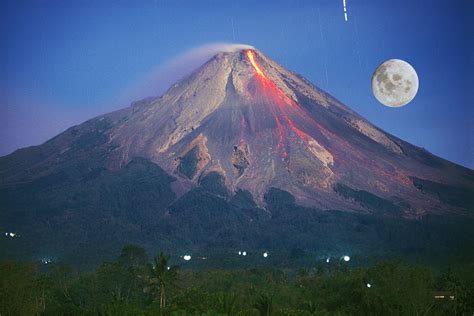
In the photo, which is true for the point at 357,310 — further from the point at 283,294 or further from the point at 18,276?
the point at 18,276

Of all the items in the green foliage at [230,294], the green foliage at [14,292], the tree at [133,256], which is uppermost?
the green foliage at [14,292]

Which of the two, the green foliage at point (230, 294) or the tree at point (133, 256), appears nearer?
the green foliage at point (230, 294)

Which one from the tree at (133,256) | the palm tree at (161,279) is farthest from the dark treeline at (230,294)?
the tree at (133,256)

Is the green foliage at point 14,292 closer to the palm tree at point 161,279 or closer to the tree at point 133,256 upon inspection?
the palm tree at point 161,279

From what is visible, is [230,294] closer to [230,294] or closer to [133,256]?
[230,294]

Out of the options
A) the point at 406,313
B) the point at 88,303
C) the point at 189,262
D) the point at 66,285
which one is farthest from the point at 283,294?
the point at 189,262

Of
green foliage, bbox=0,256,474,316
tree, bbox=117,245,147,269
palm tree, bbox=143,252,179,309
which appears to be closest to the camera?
green foliage, bbox=0,256,474,316

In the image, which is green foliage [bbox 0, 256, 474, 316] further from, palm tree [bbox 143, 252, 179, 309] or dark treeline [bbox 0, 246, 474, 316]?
palm tree [bbox 143, 252, 179, 309]

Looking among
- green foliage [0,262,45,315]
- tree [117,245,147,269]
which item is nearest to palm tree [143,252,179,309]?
green foliage [0,262,45,315]

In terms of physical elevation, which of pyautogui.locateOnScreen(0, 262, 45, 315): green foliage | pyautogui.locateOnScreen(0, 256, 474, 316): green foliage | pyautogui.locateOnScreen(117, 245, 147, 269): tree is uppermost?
pyautogui.locateOnScreen(0, 262, 45, 315): green foliage
